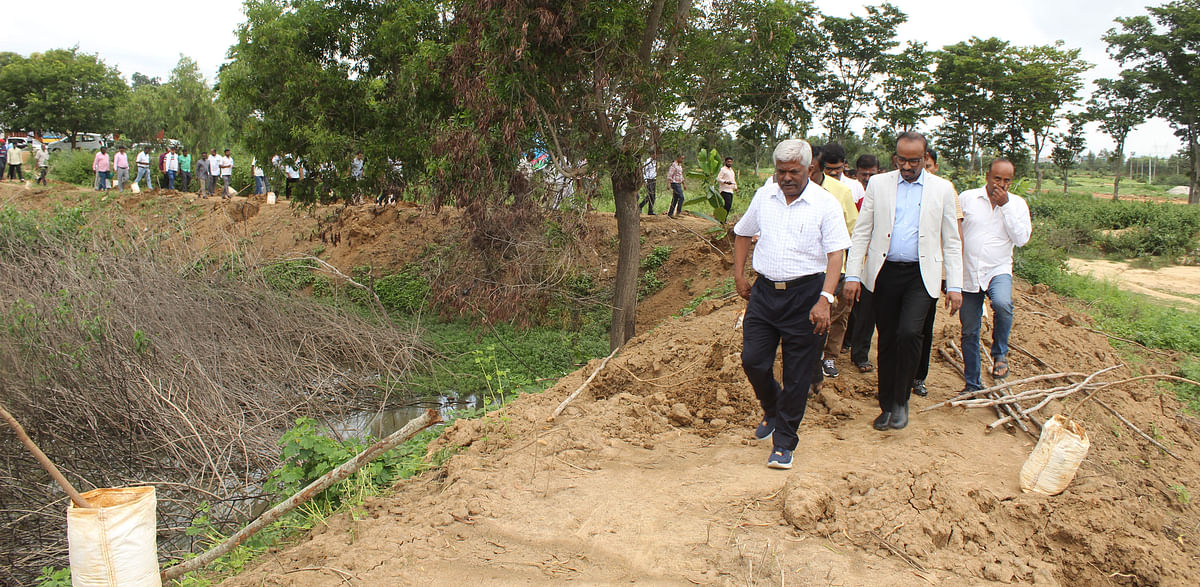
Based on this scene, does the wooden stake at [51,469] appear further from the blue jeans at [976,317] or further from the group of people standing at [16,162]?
the group of people standing at [16,162]

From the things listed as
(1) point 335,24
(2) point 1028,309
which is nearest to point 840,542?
(2) point 1028,309

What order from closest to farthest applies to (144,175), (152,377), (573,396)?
(573,396) < (152,377) < (144,175)

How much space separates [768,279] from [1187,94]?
29.9 m

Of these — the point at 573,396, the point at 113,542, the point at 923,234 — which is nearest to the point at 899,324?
the point at 923,234

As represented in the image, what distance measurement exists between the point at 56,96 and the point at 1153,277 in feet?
141

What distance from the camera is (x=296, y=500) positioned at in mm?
4754

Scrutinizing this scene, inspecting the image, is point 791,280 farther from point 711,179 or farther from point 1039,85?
point 1039,85

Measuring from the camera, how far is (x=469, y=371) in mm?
11820

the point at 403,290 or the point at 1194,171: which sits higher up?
the point at 1194,171

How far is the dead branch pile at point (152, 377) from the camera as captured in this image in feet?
21.7

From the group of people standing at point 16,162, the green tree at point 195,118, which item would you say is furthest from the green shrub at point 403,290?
the green tree at point 195,118

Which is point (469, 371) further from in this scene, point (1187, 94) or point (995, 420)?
point (1187, 94)

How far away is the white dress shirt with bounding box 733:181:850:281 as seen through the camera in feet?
14.6

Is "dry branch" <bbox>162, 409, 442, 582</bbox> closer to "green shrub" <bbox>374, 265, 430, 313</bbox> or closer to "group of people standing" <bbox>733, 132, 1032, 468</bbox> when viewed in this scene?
"group of people standing" <bbox>733, 132, 1032, 468</bbox>
